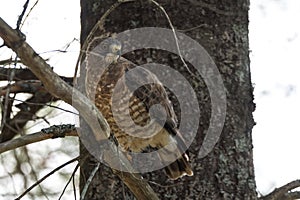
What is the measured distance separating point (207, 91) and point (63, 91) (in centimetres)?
112

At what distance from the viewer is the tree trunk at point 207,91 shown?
2887mm

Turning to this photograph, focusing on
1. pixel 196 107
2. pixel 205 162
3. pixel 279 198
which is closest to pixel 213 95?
pixel 196 107

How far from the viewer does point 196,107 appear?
2.98 meters

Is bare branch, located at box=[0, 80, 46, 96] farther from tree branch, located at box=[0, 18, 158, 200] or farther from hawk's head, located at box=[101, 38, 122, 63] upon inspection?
tree branch, located at box=[0, 18, 158, 200]

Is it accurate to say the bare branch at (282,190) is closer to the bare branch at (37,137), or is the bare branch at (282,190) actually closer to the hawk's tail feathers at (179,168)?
the hawk's tail feathers at (179,168)

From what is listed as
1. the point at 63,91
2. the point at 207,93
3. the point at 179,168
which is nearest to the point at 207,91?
the point at 207,93

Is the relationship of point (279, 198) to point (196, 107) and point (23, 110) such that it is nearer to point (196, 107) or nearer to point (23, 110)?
point (196, 107)

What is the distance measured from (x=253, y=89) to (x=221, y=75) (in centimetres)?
18

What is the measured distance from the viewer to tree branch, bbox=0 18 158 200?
73.5 inches

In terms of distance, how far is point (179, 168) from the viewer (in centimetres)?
291

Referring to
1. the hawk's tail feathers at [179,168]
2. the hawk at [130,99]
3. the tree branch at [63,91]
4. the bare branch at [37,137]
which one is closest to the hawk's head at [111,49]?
the hawk at [130,99]

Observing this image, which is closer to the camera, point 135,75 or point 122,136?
point 135,75

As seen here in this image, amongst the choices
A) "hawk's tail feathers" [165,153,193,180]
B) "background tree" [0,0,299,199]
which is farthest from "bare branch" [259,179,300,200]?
"hawk's tail feathers" [165,153,193,180]

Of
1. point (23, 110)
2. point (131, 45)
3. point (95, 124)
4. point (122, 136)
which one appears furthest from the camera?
point (23, 110)
